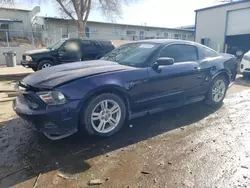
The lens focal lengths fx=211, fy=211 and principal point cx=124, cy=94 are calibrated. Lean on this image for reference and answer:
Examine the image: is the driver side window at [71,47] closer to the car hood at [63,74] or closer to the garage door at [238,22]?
the car hood at [63,74]

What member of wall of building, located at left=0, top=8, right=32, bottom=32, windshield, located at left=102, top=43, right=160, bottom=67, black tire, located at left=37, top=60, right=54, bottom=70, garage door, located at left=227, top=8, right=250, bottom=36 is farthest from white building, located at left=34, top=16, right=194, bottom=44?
windshield, located at left=102, top=43, right=160, bottom=67

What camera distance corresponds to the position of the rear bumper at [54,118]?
2.86 m

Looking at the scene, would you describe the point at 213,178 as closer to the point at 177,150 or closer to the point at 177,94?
the point at 177,150

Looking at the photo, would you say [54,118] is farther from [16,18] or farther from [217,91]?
[16,18]

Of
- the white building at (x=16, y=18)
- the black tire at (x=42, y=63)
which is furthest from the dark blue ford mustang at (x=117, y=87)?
the white building at (x=16, y=18)

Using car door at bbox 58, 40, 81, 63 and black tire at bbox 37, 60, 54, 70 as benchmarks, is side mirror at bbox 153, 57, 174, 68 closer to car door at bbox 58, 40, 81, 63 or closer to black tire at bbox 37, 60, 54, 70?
car door at bbox 58, 40, 81, 63

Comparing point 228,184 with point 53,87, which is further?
point 53,87

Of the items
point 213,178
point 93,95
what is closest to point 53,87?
point 93,95

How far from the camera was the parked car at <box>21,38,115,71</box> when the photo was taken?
916 centimetres

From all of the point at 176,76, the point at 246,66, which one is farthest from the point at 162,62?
the point at 246,66

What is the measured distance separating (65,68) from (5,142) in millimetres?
1529

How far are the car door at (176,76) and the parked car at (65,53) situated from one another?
248 inches

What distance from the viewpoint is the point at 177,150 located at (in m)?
3.09

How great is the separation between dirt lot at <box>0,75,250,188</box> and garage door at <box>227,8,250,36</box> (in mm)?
16875
